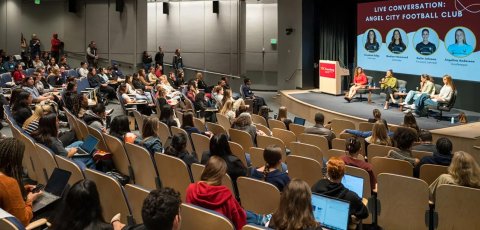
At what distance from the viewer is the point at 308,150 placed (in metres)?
5.85

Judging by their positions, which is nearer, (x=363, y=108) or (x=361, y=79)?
(x=363, y=108)

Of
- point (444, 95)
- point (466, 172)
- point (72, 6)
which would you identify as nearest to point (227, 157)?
point (466, 172)

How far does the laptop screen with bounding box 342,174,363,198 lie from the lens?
4.13 m

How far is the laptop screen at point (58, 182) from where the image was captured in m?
3.92

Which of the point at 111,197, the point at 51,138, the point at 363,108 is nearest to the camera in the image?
the point at 111,197

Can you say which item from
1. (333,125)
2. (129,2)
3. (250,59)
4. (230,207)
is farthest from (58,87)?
(230,207)

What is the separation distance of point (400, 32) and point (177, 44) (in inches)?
372

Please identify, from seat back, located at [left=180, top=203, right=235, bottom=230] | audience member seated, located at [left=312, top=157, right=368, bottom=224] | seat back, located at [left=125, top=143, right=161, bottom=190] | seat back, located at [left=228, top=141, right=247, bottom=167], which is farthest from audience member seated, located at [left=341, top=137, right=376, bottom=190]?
seat back, located at [left=180, top=203, right=235, bottom=230]

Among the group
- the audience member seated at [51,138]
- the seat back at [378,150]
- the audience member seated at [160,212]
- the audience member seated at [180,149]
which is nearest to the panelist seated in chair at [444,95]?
the seat back at [378,150]

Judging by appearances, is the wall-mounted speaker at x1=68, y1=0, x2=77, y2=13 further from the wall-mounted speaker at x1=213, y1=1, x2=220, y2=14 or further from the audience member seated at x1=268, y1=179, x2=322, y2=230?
the audience member seated at x1=268, y1=179, x2=322, y2=230

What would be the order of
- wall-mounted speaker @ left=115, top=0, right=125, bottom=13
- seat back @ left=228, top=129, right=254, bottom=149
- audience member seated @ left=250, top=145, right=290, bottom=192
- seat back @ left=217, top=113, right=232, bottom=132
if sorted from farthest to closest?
wall-mounted speaker @ left=115, top=0, right=125, bottom=13, seat back @ left=217, top=113, right=232, bottom=132, seat back @ left=228, top=129, right=254, bottom=149, audience member seated @ left=250, top=145, right=290, bottom=192

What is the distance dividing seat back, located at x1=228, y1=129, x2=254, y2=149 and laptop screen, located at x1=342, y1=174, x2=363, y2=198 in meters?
2.71

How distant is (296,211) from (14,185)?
1964mm

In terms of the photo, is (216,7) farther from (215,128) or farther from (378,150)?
(378,150)
